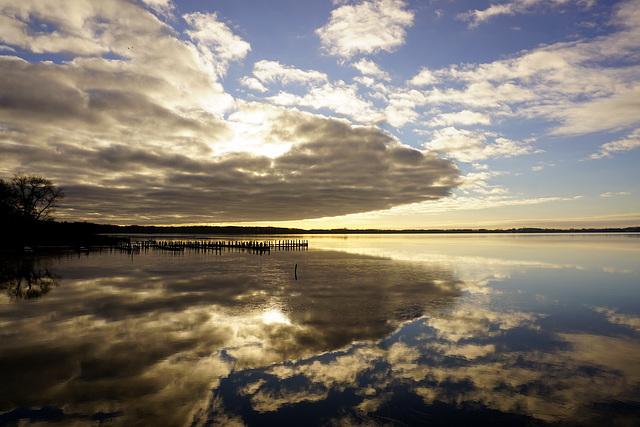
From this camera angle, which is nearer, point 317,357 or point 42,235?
point 317,357

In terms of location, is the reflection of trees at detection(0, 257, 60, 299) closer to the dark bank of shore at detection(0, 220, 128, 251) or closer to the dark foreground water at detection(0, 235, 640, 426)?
the dark foreground water at detection(0, 235, 640, 426)

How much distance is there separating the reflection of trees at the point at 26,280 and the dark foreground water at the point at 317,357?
48 cm

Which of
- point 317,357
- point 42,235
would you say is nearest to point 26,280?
point 317,357

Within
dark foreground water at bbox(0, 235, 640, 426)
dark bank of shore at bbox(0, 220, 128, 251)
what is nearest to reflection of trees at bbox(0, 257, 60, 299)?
dark foreground water at bbox(0, 235, 640, 426)

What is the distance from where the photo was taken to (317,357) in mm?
14148

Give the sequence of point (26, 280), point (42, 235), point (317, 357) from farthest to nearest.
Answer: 1. point (42, 235)
2. point (26, 280)
3. point (317, 357)

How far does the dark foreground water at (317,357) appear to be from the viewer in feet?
32.8

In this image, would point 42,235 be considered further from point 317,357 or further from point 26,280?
point 317,357

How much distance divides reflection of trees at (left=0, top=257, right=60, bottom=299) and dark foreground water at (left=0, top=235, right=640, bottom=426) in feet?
1.56

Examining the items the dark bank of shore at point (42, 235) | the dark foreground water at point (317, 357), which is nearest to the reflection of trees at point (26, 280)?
the dark foreground water at point (317, 357)

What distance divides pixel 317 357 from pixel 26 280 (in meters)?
32.9

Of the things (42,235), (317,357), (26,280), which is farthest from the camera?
(42,235)

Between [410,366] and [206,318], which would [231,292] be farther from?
[410,366]

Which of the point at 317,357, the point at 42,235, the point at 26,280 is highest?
the point at 42,235
